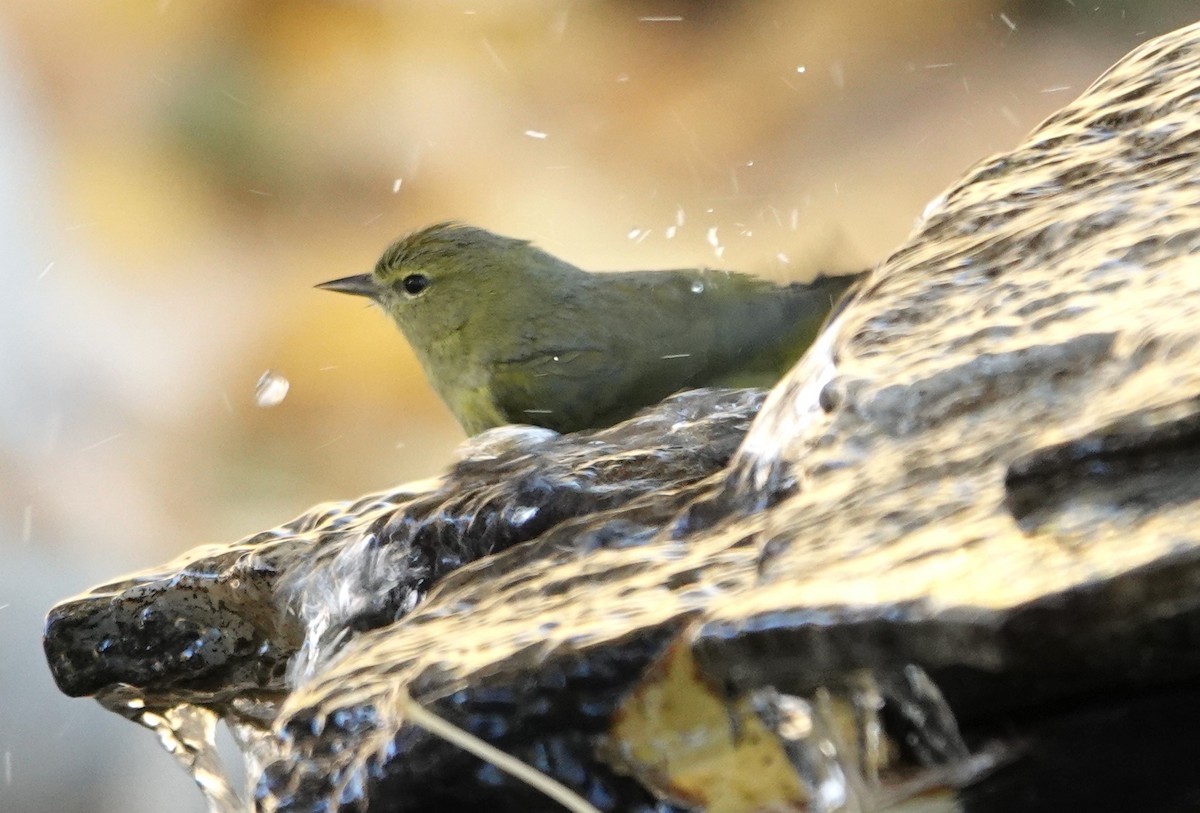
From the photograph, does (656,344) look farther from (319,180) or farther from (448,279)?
(319,180)

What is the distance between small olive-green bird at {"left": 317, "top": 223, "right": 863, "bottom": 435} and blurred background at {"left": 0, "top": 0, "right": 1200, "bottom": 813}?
13.0 feet

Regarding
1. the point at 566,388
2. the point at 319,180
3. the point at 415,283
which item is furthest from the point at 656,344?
the point at 319,180

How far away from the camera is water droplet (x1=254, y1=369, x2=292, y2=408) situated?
885 centimetres

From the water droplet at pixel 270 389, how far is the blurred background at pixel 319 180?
0.17 feet

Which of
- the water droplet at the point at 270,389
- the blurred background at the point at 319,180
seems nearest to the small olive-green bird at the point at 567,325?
the blurred background at the point at 319,180

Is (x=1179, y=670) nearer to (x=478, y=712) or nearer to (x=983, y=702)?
(x=983, y=702)

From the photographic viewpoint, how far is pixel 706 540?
2.06 m

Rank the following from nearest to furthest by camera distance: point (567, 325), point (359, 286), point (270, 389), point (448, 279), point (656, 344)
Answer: point (656, 344) → point (567, 325) → point (448, 279) → point (359, 286) → point (270, 389)

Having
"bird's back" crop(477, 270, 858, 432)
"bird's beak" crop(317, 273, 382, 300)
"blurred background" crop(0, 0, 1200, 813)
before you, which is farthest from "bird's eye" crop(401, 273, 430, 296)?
"blurred background" crop(0, 0, 1200, 813)

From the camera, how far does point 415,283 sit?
4.62m

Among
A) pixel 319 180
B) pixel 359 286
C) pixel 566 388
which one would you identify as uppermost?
pixel 319 180

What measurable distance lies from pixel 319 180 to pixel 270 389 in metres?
1.39

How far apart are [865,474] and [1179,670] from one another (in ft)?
2.00

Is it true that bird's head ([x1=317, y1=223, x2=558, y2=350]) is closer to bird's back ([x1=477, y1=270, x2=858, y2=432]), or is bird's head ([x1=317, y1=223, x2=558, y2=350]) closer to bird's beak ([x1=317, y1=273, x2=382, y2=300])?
bird's beak ([x1=317, y1=273, x2=382, y2=300])
